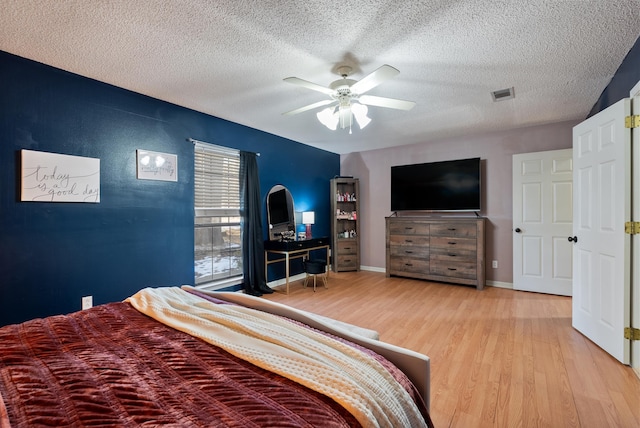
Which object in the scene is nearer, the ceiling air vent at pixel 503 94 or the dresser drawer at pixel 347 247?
the ceiling air vent at pixel 503 94

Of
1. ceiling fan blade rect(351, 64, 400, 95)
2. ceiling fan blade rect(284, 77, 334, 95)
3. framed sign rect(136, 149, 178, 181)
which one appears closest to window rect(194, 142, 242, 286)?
framed sign rect(136, 149, 178, 181)

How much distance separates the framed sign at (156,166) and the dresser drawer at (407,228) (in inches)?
139

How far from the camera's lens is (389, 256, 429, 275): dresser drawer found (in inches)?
190

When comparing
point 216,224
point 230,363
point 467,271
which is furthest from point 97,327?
point 467,271

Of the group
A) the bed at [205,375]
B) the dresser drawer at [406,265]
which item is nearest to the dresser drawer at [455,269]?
the dresser drawer at [406,265]

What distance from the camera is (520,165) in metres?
4.20

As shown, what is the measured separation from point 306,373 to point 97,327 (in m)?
1.14

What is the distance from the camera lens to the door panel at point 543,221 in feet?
12.8

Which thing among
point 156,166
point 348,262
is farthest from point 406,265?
point 156,166

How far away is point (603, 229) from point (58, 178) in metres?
4.58

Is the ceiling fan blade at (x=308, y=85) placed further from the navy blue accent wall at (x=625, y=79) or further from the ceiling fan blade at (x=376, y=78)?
the navy blue accent wall at (x=625, y=79)

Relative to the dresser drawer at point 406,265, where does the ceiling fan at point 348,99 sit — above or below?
above

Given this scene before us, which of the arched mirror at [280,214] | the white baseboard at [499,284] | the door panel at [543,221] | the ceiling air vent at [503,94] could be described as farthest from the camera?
the arched mirror at [280,214]

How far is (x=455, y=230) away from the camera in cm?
453
